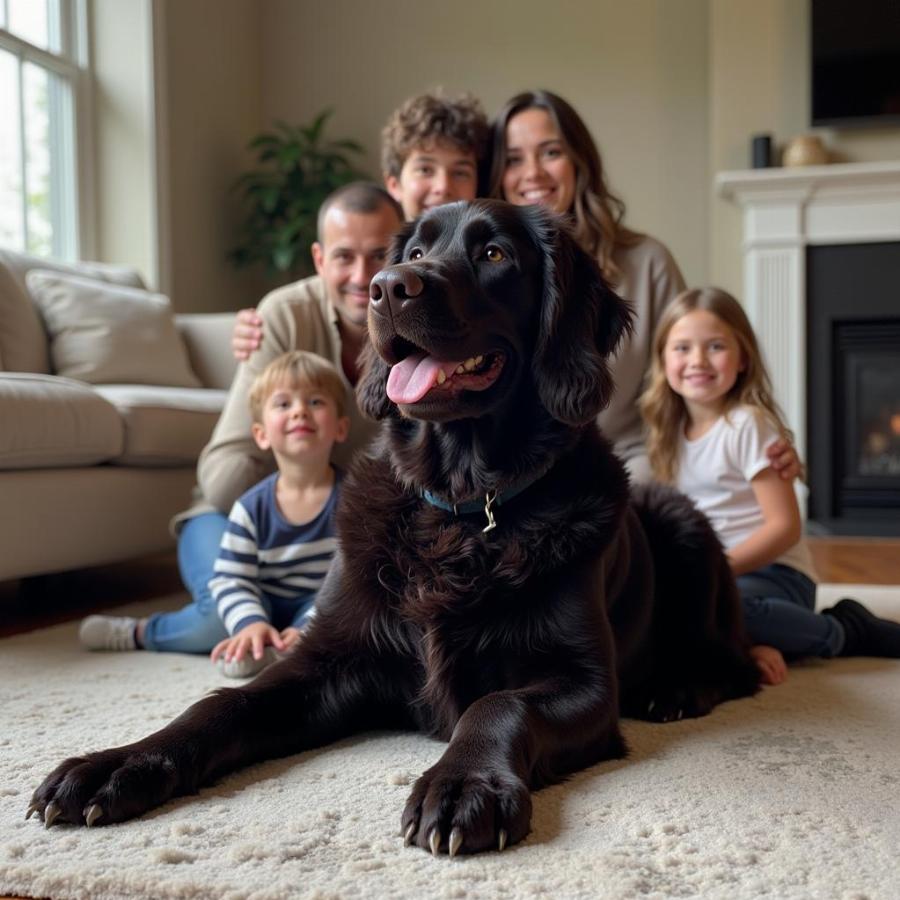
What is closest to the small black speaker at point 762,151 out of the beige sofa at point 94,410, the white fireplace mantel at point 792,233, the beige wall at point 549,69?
the white fireplace mantel at point 792,233

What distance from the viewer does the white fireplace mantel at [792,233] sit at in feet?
16.3

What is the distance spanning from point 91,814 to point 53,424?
62.6 inches

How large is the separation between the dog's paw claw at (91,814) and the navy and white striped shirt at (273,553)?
1003 millimetres

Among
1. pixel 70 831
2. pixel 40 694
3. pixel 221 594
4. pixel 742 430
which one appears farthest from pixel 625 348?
pixel 70 831

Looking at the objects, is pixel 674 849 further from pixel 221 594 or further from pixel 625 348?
pixel 625 348

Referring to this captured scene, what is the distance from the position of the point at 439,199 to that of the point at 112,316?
→ 164 centimetres

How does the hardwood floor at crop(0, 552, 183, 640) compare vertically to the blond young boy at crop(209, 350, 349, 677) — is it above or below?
below

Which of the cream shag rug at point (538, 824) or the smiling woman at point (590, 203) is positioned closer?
the cream shag rug at point (538, 824)

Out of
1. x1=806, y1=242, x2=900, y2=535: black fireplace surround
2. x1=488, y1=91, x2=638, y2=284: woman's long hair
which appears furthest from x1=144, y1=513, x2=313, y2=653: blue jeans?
x1=806, y1=242, x2=900, y2=535: black fireplace surround

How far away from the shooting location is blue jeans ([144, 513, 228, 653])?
7.20 feet

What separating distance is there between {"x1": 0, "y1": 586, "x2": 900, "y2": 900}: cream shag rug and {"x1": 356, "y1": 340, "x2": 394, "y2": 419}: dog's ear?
47cm

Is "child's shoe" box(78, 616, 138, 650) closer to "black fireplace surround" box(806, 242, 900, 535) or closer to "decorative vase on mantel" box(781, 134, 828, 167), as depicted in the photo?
"black fireplace surround" box(806, 242, 900, 535)

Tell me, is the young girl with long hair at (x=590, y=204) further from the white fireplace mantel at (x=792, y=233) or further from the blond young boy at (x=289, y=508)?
the white fireplace mantel at (x=792, y=233)

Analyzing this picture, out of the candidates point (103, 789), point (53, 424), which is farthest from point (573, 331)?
point (53, 424)
